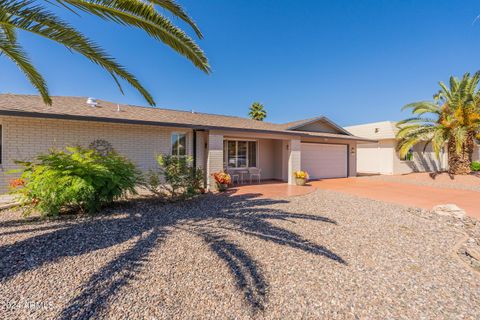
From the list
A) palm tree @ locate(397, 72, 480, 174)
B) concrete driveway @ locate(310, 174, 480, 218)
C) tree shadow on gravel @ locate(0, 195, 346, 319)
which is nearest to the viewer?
tree shadow on gravel @ locate(0, 195, 346, 319)

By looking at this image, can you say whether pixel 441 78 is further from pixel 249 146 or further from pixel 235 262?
pixel 235 262

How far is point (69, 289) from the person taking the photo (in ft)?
9.91

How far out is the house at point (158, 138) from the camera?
7.97m

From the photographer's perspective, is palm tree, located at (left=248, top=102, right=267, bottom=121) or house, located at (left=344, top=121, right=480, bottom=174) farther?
palm tree, located at (left=248, top=102, right=267, bottom=121)

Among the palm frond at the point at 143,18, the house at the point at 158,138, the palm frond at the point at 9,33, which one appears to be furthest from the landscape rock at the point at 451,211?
the palm frond at the point at 9,33

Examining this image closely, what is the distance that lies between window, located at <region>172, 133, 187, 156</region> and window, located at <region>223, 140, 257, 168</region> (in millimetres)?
3213

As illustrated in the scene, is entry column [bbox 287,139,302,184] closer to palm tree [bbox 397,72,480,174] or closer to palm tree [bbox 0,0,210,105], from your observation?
palm tree [bbox 0,0,210,105]

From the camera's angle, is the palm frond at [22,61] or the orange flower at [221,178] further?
the orange flower at [221,178]

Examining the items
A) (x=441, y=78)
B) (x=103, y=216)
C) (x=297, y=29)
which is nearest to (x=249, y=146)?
(x=297, y=29)

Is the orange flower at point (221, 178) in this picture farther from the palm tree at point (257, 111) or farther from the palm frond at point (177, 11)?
the palm tree at point (257, 111)

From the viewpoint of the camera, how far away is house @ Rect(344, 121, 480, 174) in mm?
19625

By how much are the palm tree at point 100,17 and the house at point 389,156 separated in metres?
18.9

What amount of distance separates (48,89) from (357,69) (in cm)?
1804

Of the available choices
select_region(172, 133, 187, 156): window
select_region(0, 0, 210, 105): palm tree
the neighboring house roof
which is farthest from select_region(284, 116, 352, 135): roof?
select_region(0, 0, 210, 105): palm tree
